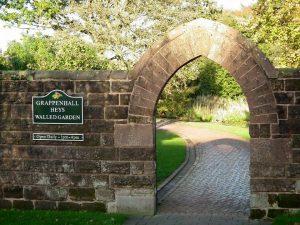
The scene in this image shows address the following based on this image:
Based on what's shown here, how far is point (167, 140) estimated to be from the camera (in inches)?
776

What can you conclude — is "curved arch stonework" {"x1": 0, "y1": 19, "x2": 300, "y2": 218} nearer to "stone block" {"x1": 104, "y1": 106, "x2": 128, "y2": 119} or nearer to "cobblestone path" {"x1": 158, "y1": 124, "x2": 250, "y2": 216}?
"stone block" {"x1": 104, "y1": 106, "x2": 128, "y2": 119}

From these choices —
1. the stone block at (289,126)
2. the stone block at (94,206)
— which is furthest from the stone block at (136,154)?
the stone block at (289,126)

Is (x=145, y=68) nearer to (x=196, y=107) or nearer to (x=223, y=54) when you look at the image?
(x=223, y=54)

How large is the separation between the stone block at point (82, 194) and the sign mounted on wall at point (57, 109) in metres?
1.31

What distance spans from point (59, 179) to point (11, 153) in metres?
1.11

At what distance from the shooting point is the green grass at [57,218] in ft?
25.4

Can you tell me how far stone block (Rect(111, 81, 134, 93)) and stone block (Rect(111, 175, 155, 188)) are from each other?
1.63 metres

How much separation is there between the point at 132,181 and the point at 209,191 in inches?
121

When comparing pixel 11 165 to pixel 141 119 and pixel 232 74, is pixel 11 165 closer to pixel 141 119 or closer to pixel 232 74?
pixel 141 119

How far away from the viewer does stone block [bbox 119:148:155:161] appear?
27.5ft

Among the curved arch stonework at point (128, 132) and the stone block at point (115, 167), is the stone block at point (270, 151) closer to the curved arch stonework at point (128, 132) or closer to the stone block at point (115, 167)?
the curved arch stonework at point (128, 132)

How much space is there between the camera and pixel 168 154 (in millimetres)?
16031

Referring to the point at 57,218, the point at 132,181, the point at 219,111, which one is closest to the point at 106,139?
the point at 132,181

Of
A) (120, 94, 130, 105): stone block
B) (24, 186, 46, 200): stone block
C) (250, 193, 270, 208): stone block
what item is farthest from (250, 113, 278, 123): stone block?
(24, 186, 46, 200): stone block
